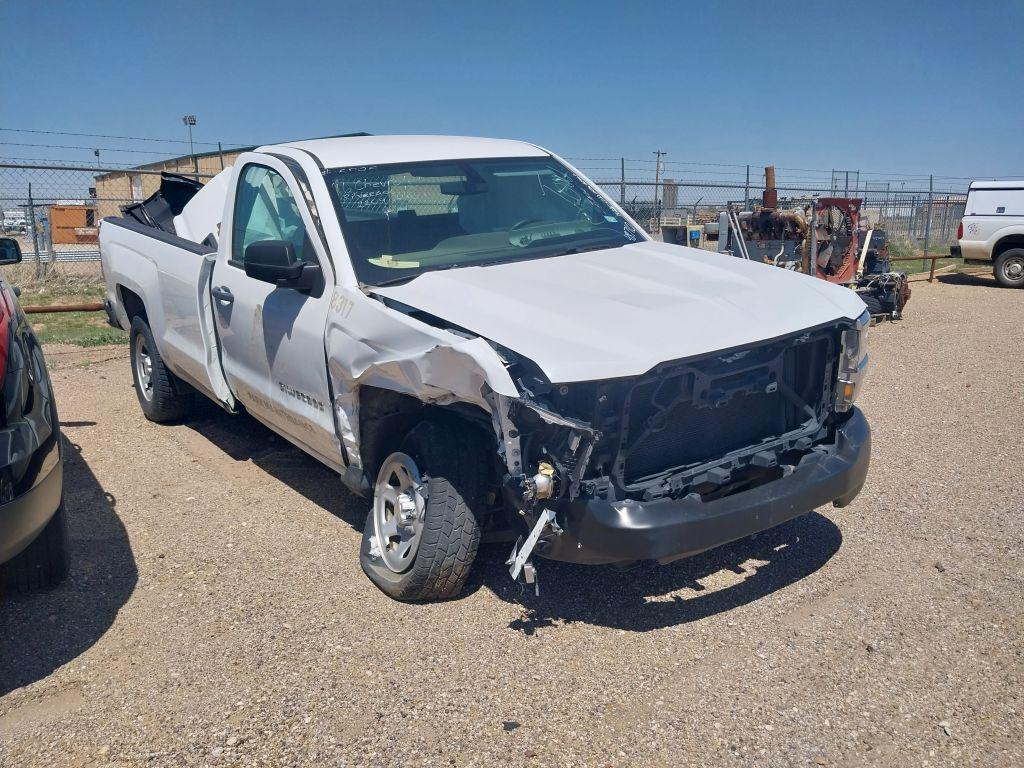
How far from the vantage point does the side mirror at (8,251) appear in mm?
4734

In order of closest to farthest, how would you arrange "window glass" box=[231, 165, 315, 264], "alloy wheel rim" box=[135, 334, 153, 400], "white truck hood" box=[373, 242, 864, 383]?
"white truck hood" box=[373, 242, 864, 383], "window glass" box=[231, 165, 315, 264], "alloy wheel rim" box=[135, 334, 153, 400]

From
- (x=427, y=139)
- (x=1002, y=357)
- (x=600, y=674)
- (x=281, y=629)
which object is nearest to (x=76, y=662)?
(x=281, y=629)

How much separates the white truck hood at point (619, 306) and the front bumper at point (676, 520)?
543 millimetres

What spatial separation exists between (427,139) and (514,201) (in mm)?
737

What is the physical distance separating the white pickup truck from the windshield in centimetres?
1

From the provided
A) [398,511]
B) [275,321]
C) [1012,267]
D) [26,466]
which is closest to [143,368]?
[275,321]

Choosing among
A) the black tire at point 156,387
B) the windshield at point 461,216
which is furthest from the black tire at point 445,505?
the black tire at point 156,387

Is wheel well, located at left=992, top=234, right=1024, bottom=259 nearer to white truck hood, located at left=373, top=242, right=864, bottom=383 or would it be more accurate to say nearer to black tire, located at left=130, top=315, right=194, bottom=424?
white truck hood, located at left=373, top=242, right=864, bottom=383

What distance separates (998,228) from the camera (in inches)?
614

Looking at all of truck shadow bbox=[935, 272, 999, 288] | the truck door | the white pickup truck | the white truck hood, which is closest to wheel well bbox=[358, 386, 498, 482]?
the white pickup truck

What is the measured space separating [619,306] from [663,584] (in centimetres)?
135

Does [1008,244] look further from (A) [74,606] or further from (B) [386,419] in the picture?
(A) [74,606]

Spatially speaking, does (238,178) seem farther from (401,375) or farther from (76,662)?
(76,662)

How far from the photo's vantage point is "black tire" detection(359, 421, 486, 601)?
3.60 metres
